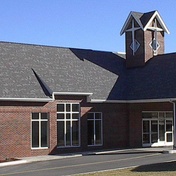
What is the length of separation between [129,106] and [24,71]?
8.36 metres

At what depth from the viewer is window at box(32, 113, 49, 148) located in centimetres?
2988

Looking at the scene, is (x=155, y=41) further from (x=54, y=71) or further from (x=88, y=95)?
(x=54, y=71)

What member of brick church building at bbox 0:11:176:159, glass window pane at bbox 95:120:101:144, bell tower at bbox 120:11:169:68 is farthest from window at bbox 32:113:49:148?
bell tower at bbox 120:11:169:68

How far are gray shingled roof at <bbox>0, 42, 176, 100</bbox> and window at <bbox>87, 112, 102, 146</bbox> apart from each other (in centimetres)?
135

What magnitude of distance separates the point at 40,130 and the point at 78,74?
5845mm

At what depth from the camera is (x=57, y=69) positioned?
33344 millimetres

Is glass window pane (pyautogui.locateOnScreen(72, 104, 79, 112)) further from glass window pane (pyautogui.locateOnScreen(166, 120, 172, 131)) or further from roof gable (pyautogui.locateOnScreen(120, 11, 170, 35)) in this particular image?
roof gable (pyautogui.locateOnScreen(120, 11, 170, 35))

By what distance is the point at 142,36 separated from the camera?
37969mm

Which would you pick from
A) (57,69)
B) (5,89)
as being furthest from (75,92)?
(5,89)

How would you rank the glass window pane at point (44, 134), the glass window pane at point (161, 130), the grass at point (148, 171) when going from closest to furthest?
the grass at point (148, 171)
the glass window pane at point (44, 134)
the glass window pane at point (161, 130)

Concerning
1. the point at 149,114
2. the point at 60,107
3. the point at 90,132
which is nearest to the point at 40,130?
the point at 60,107

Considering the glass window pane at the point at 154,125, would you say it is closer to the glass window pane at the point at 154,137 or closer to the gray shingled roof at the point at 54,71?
the glass window pane at the point at 154,137

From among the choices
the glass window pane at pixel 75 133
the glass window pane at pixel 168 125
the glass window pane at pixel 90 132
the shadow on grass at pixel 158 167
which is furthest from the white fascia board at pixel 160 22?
the shadow on grass at pixel 158 167

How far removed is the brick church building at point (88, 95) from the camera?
96.6ft
